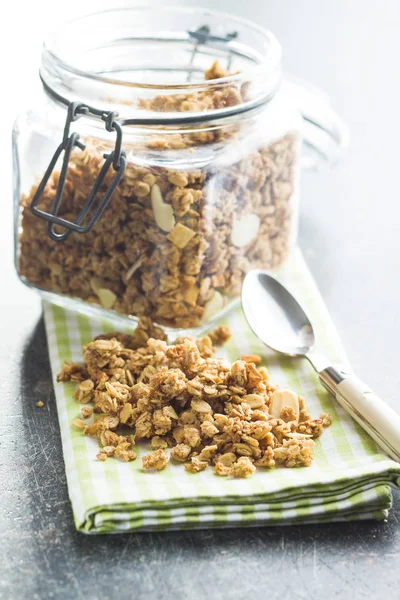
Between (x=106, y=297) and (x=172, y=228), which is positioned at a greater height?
(x=172, y=228)

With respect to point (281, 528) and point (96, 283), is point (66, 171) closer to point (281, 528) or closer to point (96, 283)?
point (96, 283)

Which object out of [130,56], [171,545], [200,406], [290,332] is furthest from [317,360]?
[130,56]

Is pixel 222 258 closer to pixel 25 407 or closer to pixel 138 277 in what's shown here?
pixel 138 277

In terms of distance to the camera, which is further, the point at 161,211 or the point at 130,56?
the point at 130,56

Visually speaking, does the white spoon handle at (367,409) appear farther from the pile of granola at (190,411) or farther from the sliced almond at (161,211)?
the sliced almond at (161,211)

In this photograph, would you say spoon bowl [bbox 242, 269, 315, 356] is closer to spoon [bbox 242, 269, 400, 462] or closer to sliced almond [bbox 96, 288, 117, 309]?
spoon [bbox 242, 269, 400, 462]

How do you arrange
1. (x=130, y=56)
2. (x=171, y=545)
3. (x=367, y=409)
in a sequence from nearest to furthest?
(x=171, y=545), (x=367, y=409), (x=130, y=56)

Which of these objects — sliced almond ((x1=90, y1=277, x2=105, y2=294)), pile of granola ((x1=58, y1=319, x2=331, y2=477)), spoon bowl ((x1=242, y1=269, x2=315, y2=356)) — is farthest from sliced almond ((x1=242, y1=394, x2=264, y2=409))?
sliced almond ((x1=90, y1=277, x2=105, y2=294))

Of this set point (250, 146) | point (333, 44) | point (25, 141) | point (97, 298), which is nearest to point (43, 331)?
point (97, 298)
